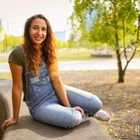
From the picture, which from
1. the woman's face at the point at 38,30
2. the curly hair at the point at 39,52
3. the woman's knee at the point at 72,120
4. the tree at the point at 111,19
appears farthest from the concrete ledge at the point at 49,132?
the tree at the point at 111,19

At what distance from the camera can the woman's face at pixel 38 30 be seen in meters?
3.41

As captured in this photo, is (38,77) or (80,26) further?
(80,26)

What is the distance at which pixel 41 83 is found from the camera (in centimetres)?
345

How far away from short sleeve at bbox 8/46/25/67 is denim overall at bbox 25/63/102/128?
0.44 ft

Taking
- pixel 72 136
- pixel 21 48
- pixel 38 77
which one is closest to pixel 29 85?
pixel 38 77

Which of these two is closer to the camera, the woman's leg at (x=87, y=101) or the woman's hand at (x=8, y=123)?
the woman's hand at (x=8, y=123)

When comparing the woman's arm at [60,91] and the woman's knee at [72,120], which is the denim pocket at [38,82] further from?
the woman's knee at [72,120]

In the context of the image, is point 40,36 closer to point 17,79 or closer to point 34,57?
point 34,57

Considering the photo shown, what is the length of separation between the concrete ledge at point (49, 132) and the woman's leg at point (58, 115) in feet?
0.18

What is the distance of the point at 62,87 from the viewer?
3.50 metres

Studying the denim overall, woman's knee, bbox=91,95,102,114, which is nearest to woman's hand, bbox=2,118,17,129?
the denim overall

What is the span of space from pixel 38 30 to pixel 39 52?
223mm

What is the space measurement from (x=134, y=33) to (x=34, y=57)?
9087mm

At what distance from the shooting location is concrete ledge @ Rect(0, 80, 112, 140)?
2904mm
